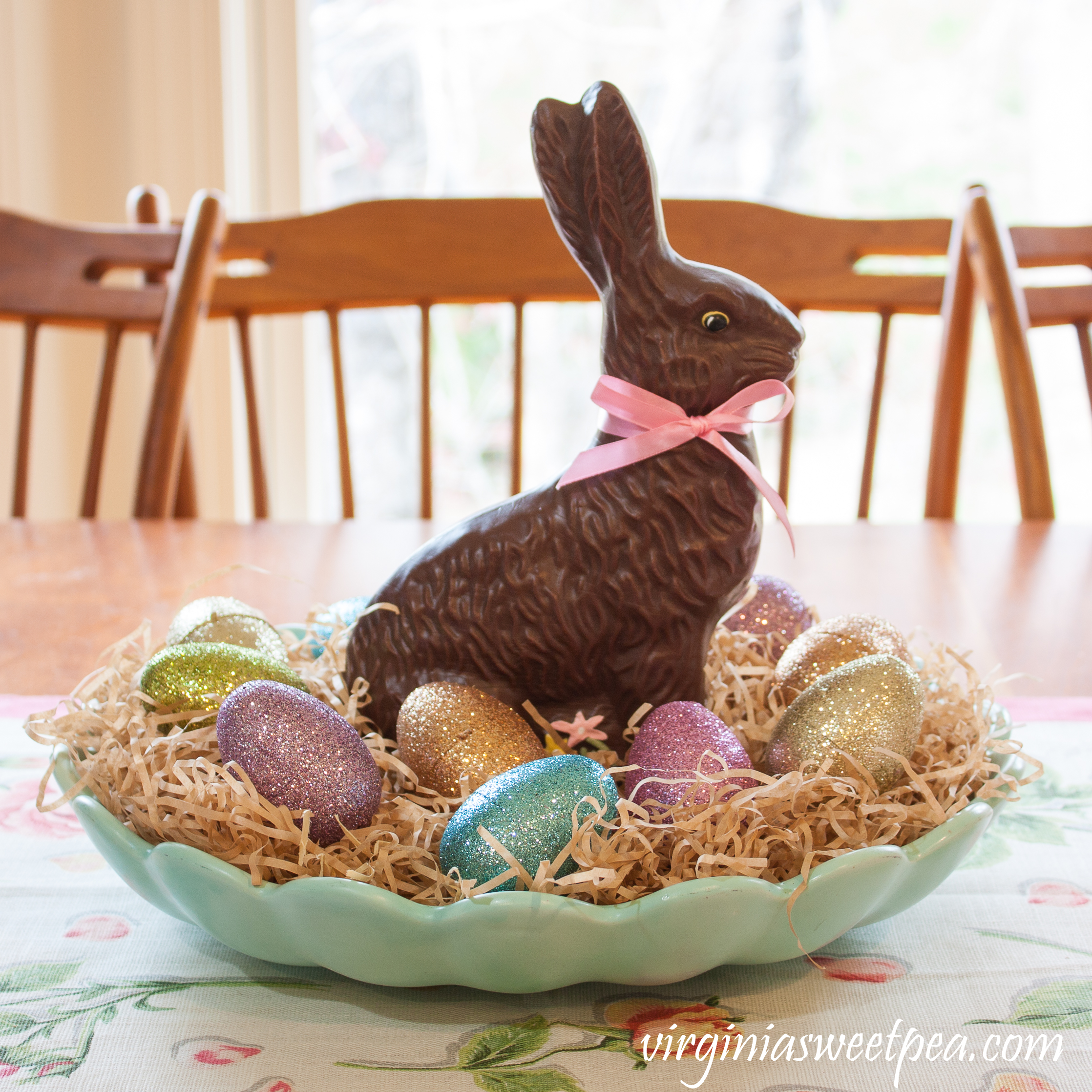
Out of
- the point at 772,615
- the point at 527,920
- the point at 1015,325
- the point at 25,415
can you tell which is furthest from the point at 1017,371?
the point at 25,415

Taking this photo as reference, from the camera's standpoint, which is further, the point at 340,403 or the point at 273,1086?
the point at 340,403

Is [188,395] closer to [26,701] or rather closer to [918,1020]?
[26,701]

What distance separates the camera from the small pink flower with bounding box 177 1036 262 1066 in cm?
42

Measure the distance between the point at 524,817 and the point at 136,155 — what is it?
8.04ft

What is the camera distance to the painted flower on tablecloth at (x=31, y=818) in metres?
0.62

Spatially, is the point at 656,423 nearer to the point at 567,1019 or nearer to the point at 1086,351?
the point at 567,1019

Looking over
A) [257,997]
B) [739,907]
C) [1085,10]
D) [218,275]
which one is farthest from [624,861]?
[1085,10]

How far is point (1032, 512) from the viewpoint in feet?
4.48

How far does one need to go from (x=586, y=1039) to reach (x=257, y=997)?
0.46ft

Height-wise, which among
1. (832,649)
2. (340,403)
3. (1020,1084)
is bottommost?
(1020,1084)

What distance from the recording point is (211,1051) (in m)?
0.42

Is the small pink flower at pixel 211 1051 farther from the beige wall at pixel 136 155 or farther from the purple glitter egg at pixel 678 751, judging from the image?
the beige wall at pixel 136 155

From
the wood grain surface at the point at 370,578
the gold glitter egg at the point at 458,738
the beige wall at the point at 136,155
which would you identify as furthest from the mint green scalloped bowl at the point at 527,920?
the beige wall at the point at 136,155

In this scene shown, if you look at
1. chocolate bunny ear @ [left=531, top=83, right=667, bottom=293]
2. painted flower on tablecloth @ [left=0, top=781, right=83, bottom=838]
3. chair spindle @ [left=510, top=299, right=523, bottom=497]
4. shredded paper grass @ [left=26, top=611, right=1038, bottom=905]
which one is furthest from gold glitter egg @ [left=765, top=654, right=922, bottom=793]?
chair spindle @ [left=510, top=299, right=523, bottom=497]
